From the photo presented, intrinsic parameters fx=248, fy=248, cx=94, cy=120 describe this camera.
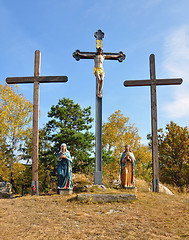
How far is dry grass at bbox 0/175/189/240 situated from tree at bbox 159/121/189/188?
9.14 m

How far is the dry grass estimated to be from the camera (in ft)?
16.8

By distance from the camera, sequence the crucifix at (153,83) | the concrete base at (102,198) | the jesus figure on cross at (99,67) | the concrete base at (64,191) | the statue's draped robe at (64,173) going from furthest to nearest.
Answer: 1. the crucifix at (153,83)
2. the jesus figure on cross at (99,67)
3. the statue's draped robe at (64,173)
4. the concrete base at (64,191)
5. the concrete base at (102,198)

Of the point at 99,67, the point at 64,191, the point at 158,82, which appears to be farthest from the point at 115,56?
the point at 64,191

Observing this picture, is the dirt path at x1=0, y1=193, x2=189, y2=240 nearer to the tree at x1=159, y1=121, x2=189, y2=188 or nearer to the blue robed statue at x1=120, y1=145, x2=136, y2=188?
the blue robed statue at x1=120, y1=145, x2=136, y2=188

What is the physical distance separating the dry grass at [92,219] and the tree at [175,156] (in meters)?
9.14

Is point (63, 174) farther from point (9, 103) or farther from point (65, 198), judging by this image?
point (9, 103)

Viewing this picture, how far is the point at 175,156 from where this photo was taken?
17.4 metres

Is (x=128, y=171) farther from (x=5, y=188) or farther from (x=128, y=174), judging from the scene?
(x=5, y=188)

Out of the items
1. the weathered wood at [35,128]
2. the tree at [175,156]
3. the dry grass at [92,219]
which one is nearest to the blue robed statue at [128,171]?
the dry grass at [92,219]

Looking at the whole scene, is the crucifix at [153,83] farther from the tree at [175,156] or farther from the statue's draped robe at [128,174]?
the tree at [175,156]

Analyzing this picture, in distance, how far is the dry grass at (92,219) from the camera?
5117 millimetres

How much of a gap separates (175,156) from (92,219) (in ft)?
41.8

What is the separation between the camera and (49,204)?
7562 mm

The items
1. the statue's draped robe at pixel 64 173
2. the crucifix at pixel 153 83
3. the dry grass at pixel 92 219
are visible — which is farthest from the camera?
the crucifix at pixel 153 83
